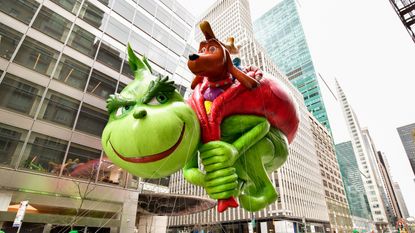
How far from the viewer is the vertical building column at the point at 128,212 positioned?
13628 mm

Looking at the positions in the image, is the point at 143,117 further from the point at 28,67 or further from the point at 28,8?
the point at 28,8

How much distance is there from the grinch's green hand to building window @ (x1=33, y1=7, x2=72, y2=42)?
14.7 metres

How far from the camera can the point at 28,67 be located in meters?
12.5

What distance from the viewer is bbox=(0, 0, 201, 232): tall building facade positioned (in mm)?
11305

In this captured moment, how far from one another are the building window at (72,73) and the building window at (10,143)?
358 centimetres

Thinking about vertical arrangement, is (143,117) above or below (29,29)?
below

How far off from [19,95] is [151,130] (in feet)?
41.1

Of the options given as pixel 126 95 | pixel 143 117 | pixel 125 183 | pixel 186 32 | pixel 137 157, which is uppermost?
pixel 186 32

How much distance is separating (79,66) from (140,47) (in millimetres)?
4967

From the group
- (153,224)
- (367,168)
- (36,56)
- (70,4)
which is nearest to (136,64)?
(36,56)

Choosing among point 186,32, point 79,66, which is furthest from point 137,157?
point 186,32

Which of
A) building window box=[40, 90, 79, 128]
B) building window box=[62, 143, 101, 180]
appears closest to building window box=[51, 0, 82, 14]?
building window box=[40, 90, 79, 128]

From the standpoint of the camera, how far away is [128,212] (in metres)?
14.1

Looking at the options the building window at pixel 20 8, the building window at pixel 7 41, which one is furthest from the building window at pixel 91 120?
the building window at pixel 20 8
